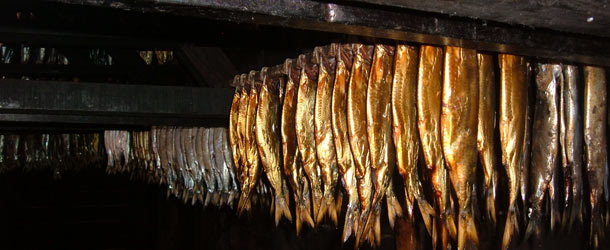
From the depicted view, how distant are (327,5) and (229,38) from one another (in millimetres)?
3512

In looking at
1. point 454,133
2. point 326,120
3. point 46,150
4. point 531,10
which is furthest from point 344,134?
point 46,150

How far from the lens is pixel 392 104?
2396 mm

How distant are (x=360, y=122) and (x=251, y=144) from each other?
119 centimetres

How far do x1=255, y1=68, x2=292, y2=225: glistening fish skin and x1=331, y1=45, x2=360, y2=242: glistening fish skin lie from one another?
0.74 m

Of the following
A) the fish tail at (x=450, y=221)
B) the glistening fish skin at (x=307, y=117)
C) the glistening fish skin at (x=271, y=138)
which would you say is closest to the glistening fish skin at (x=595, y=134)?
the fish tail at (x=450, y=221)

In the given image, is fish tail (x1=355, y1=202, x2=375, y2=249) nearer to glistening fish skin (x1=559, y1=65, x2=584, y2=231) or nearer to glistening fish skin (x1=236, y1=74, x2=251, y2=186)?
glistening fish skin (x1=559, y1=65, x2=584, y2=231)

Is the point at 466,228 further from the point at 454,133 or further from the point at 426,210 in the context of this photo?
the point at 454,133

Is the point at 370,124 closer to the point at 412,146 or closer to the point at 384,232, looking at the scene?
the point at 412,146

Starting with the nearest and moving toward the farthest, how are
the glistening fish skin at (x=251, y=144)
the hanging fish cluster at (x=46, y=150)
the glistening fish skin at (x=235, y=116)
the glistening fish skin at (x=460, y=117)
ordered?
the glistening fish skin at (x=460, y=117)
the glistening fish skin at (x=251, y=144)
the glistening fish skin at (x=235, y=116)
the hanging fish cluster at (x=46, y=150)

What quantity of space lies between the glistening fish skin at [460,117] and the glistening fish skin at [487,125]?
2.1 inches

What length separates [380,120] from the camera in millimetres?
2539

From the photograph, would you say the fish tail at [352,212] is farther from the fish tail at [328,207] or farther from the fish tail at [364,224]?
the fish tail at [328,207]

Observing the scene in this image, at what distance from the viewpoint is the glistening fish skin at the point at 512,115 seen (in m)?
2.38

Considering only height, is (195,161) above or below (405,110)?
above
